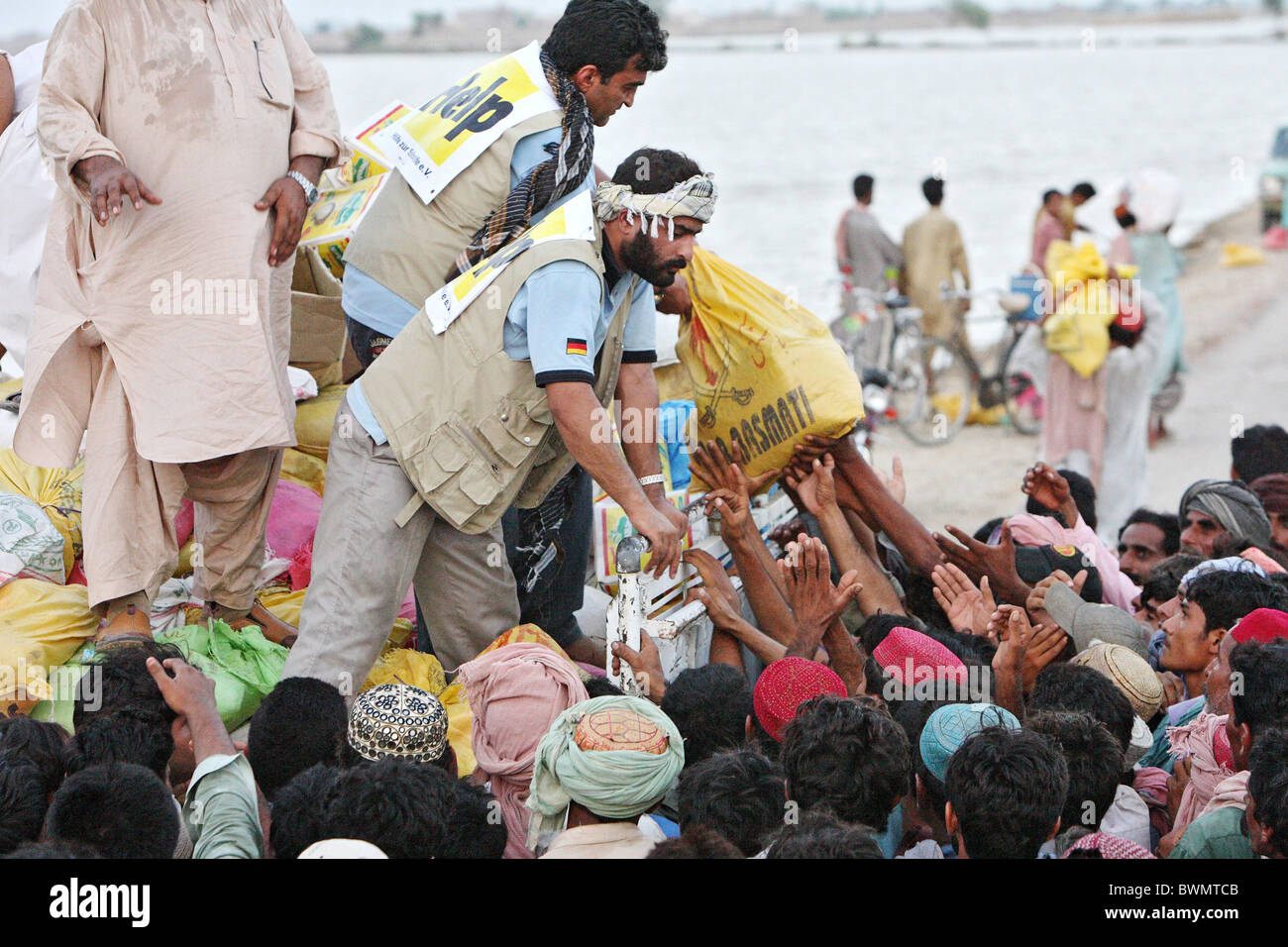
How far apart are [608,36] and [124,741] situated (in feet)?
6.56

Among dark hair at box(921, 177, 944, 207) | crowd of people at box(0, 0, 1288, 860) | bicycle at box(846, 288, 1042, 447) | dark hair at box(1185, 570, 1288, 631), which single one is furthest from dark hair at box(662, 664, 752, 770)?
dark hair at box(921, 177, 944, 207)

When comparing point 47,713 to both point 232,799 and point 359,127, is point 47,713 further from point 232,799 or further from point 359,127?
point 359,127

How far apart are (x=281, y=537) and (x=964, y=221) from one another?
22085mm

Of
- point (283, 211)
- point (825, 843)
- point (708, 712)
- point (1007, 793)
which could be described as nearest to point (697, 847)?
point (825, 843)

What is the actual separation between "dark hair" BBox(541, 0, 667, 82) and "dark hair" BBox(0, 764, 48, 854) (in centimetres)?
210

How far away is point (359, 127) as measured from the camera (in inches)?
186

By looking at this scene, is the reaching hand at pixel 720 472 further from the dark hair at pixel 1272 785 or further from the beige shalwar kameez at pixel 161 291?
the dark hair at pixel 1272 785

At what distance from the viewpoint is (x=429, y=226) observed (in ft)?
11.7

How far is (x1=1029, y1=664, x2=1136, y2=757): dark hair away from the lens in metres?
2.88

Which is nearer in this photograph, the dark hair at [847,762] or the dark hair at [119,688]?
the dark hair at [847,762]

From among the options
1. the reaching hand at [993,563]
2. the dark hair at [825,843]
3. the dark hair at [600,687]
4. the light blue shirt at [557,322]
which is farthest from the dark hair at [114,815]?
the reaching hand at [993,563]

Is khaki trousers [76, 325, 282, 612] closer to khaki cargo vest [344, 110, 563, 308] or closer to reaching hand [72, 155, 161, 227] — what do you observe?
reaching hand [72, 155, 161, 227]

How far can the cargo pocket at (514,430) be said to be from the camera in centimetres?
314

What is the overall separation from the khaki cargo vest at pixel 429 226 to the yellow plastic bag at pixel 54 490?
3.47 ft
